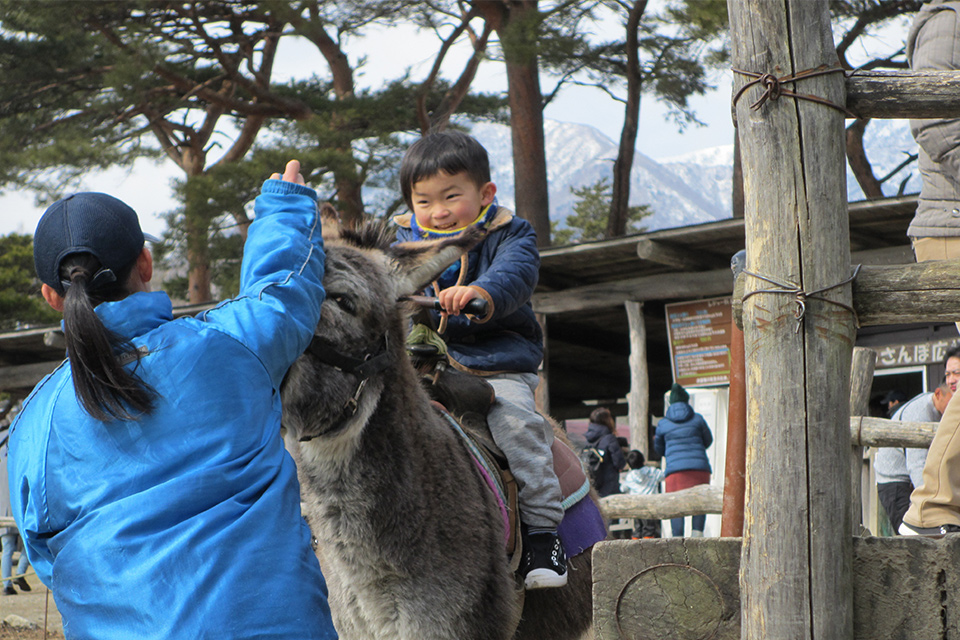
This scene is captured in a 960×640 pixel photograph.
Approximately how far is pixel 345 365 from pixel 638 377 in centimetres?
953

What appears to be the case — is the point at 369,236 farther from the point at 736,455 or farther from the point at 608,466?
the point at 608,466

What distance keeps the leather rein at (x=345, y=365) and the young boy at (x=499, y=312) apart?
531 mm

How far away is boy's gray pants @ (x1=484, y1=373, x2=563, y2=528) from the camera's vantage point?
3262 mm

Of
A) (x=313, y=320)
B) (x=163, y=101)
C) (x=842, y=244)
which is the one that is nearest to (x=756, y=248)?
(x=842, y=244)

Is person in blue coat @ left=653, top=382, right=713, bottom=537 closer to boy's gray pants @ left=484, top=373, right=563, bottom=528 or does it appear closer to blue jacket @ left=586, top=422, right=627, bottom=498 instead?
blue jacket @ left=586, top=422, right=627, bottom=498

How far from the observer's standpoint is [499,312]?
3.28 metres

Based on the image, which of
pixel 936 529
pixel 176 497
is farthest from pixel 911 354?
pixel 176 497

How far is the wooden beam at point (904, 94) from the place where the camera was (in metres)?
2.51

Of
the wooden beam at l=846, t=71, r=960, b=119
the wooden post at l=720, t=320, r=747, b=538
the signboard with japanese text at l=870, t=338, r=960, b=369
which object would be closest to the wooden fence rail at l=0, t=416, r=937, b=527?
the wooden post at l=720, t=320, r=747, b=538

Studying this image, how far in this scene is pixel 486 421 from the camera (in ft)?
11.4

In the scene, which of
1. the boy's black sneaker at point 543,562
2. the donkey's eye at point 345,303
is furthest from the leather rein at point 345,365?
the boy's black sneaker at point 543,562

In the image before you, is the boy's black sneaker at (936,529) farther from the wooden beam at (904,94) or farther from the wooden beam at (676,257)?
the wooden beam at (676,257)

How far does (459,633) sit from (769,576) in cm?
88

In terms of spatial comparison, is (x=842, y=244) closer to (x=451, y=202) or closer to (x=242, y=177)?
(x=451, y=202)
